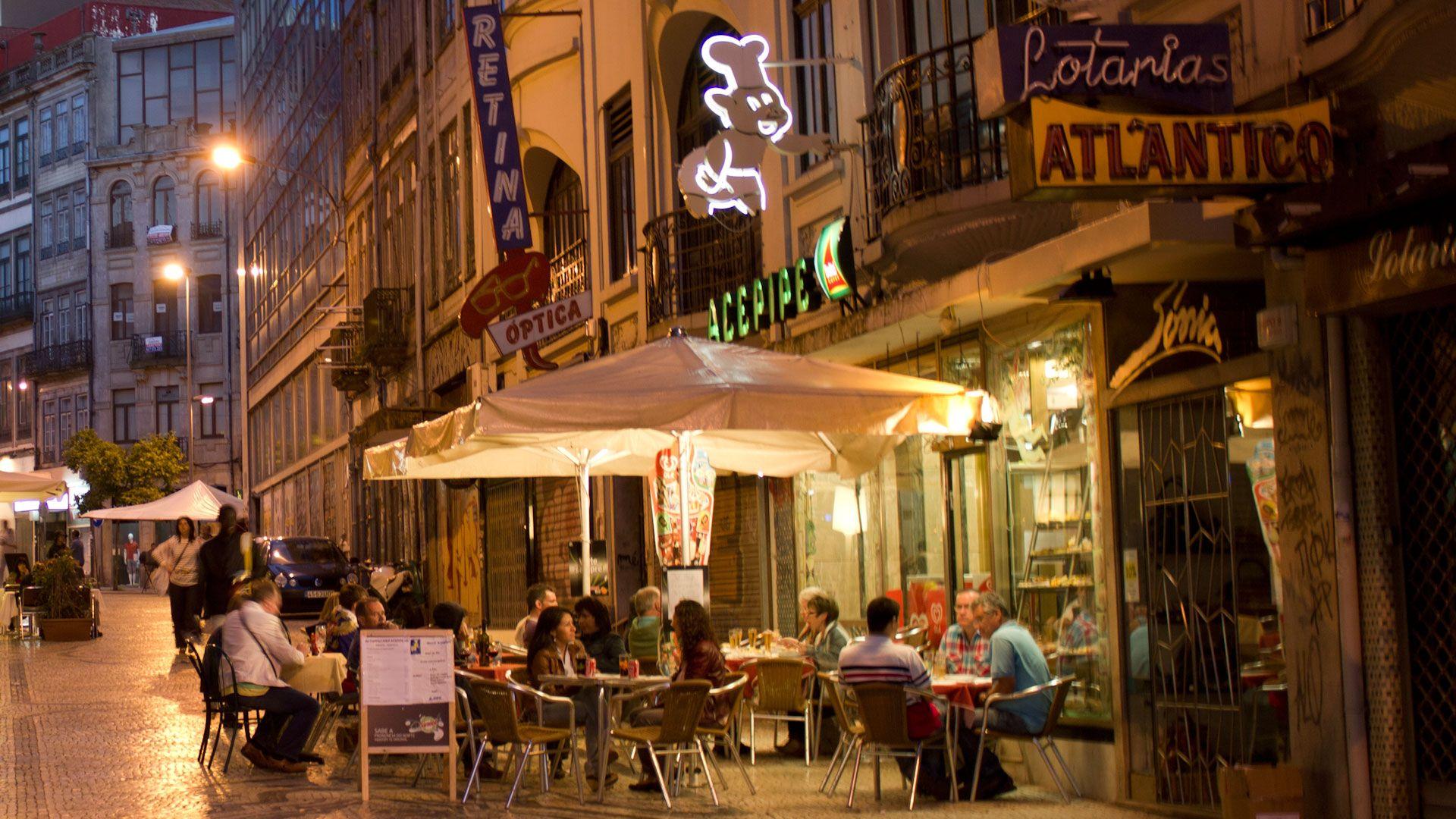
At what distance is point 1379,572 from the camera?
8.55 meters

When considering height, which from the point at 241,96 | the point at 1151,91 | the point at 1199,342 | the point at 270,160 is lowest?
the point at 1199,342

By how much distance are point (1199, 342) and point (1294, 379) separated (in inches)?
48.0

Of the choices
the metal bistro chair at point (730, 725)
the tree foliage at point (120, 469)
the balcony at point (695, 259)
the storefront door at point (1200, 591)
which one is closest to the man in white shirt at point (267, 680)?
the metal bistro chair at point (730, 725)

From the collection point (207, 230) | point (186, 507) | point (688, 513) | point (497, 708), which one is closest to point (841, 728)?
point (497, 708)

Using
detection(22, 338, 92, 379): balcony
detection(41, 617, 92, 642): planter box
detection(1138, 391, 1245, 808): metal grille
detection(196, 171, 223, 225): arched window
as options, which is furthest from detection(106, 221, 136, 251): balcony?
detection(1138, 391, 1245, 808): metal grille

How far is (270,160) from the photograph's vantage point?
50.8 m

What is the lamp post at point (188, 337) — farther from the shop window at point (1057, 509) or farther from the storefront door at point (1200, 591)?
the storefront door at point (1200, 591)

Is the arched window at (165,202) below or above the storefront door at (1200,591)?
above

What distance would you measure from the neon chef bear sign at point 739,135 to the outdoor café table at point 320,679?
482 centimetres

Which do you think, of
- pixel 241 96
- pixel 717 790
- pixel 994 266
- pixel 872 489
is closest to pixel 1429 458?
pixel 994 266

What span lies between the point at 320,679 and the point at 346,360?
895 inches

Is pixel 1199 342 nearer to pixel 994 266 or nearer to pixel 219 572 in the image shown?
pixel 994 266

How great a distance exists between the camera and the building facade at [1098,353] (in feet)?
27.9

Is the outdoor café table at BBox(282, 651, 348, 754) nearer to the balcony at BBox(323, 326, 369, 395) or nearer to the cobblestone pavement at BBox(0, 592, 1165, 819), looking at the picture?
the cobblestone pavement at BBox(0, 592, 1165, 819)
